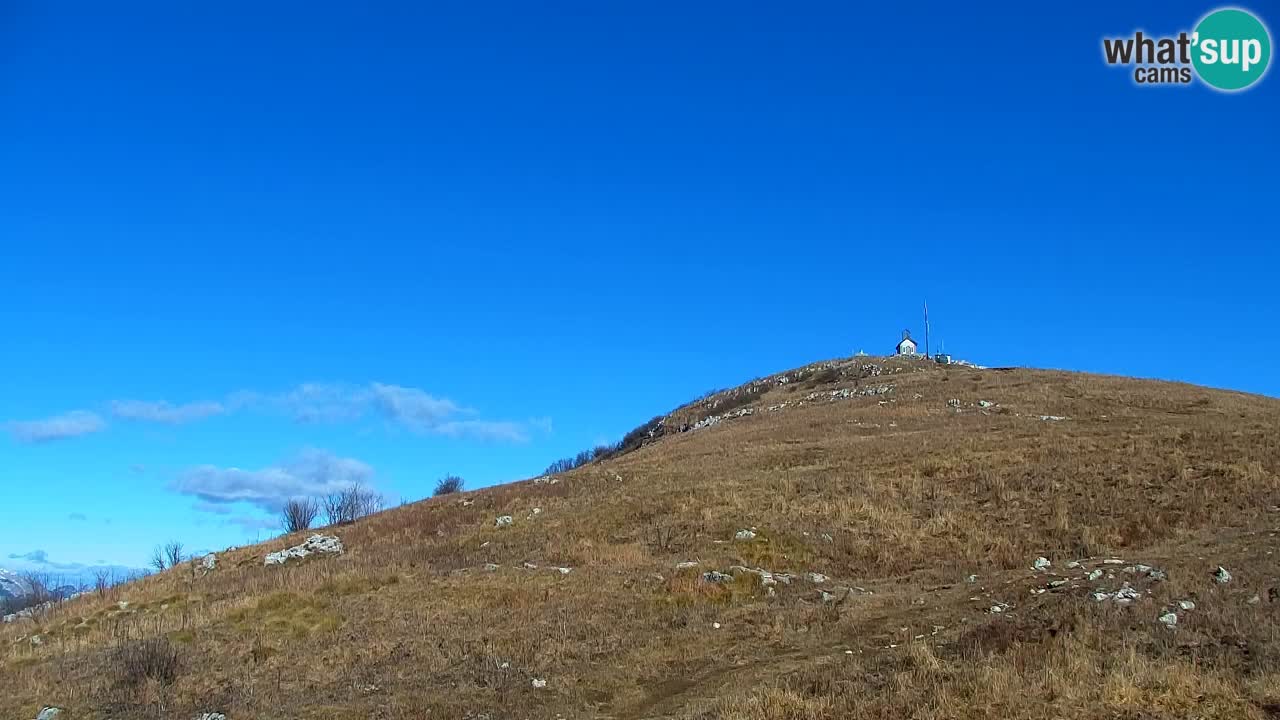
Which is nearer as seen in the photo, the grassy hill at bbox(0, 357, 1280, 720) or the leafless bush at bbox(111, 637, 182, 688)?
the grassy hill at bbox(0, 357, 1280, 720)

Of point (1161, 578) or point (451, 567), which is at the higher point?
point (451, 567)

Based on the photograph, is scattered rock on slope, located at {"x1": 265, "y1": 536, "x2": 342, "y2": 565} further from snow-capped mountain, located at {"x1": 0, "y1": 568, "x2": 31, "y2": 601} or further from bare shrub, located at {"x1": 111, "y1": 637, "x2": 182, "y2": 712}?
bare shrub, located at {"x1": 111, "y1": 637, "x2": 182, "y2": 712}

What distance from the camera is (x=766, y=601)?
60.6ft

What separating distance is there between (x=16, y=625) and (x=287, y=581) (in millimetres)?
7271

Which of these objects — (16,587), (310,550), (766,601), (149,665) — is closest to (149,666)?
(149,665)

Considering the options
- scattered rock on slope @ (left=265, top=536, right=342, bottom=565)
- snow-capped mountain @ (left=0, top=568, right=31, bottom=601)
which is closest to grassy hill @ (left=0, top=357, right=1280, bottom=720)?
scattered rock on slope @ (left=265, top=536, right=342, bottom=565)

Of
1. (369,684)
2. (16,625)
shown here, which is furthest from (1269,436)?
(16,625)

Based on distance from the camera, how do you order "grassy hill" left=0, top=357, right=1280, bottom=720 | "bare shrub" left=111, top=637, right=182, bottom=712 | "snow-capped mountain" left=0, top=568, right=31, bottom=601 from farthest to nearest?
"snow-capped mountain" left=0, top=568, right=31, bottom=601
"bare shrub" left=111, top=637, right=182, bottom=712
"grassy hill" left=0, top=357, right=1280, bottom=720

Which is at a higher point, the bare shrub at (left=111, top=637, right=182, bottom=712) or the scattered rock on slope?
the scattered rock on slope

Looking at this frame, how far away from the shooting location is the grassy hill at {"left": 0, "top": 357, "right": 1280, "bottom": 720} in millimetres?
11023

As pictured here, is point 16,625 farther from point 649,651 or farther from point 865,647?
point 865,647

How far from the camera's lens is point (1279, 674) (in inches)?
374

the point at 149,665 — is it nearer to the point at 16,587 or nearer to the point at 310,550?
the point at 310,550

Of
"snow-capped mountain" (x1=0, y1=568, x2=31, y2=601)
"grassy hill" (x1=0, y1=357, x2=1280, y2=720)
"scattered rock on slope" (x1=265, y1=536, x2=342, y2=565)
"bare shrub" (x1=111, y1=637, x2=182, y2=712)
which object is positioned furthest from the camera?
"snow-capped mountain" (x1=0, y1=568, x2=31, y2=601)
